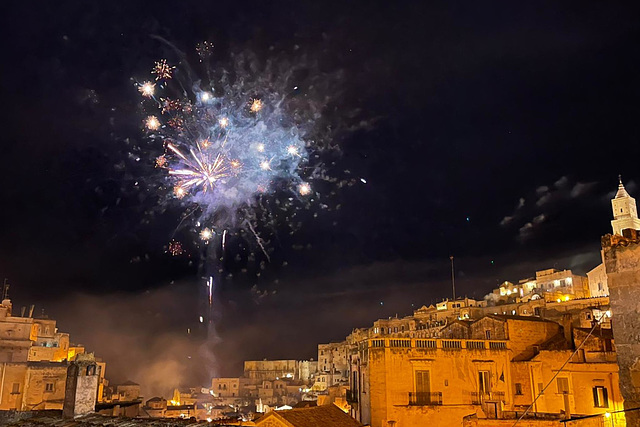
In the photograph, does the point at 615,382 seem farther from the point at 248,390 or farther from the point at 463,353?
the point at 248,390

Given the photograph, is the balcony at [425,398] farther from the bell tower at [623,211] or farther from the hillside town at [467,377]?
the bell tower at [623,211]

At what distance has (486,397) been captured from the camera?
1142 inches

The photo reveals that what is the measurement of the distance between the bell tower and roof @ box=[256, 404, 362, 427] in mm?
61060

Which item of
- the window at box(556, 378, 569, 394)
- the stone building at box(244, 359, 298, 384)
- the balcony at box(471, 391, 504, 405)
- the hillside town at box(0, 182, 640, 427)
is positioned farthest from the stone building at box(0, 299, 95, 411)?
the stone building at box(244, 359, 298, 384)

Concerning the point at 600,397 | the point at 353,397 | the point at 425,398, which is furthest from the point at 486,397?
the point at 353,397

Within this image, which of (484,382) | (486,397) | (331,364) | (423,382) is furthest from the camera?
(331,364)

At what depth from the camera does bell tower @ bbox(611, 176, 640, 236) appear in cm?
7006

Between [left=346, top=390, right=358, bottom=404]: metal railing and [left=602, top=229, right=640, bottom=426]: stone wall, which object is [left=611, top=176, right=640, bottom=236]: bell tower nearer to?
[left=346, top=390, right=358, bottom=404]: metal railing

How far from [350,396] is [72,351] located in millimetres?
38433

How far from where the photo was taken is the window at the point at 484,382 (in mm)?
29378

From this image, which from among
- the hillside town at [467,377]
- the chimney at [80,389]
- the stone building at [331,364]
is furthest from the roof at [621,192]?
the chimney at [80,389]

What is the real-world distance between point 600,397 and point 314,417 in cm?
1631

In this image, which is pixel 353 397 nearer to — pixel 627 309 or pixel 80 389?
pixel 80 389

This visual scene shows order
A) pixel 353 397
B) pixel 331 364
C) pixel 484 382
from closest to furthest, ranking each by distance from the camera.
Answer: pixel 484 382, pixel 353 397, pixel 331 364
